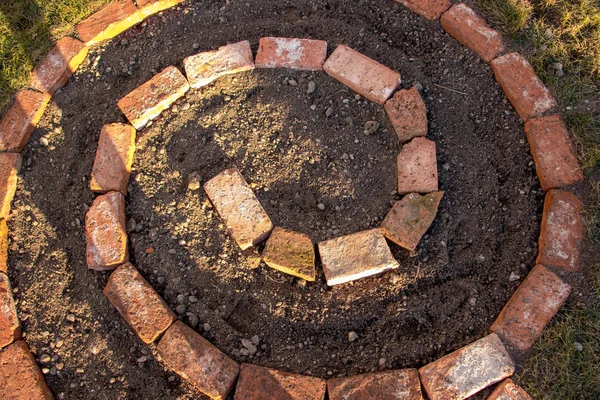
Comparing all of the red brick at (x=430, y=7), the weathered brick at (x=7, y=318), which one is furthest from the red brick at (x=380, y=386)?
the red brick at (x=430, y=7)

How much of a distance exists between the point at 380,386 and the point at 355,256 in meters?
0.65

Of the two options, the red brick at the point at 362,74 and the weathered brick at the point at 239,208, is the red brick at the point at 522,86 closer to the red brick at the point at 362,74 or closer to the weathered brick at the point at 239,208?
the red brick at the point at 362,74

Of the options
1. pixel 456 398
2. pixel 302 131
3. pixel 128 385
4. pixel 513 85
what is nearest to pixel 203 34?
pixel 302 131

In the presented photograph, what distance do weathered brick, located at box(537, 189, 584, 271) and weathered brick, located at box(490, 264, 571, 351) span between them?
0.30 feet

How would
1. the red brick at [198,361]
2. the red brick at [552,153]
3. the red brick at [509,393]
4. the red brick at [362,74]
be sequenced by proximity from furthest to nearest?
the red brick at [362,74] → the red brick at [552,153] → the red brick at [198,361] → the red brick at [509,393]

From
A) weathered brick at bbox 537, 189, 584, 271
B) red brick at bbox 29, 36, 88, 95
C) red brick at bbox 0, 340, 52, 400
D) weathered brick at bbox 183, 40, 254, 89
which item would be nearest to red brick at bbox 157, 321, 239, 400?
red brick at bbox 0, 340, 52, 400

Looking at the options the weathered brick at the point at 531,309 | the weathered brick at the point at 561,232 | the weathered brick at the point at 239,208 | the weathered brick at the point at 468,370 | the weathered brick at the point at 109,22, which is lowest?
the weathered brick at the point at 468,370

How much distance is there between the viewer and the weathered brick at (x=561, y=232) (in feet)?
8.32

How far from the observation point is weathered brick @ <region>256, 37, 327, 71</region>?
307 centimetres

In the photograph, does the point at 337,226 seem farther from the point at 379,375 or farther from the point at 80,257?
the point at 80,257

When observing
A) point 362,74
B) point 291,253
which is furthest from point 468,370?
point 362,74

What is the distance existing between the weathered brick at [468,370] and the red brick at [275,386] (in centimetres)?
53

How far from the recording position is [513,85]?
9.48 ft

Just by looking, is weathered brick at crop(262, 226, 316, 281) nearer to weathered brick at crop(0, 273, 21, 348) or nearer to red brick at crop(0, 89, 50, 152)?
weathered brick at crop(0, 273, 21, 348)
